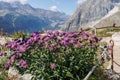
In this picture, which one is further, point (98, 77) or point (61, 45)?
point (98, 77)

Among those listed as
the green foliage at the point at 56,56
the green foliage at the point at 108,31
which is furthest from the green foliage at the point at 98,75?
the green foliage at the point at 108,31

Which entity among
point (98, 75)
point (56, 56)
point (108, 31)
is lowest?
point (98, 75)

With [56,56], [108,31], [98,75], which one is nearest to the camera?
[56,56]

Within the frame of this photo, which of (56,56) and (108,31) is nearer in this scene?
(56,56)

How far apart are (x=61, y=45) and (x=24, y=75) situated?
1.56 metres

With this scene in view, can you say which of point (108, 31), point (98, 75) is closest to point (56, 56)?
point (98, 75)

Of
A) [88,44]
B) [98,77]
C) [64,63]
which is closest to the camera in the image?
[64,63]

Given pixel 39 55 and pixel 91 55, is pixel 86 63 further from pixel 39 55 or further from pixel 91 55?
pixel 39 55

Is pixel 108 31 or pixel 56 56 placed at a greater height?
pixel 56 56

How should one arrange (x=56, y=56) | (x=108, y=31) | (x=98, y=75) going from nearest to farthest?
(x=56, y=56) < (x=98, y=75) < (x=108, y=31)

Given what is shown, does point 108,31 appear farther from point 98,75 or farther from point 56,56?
point 56,56

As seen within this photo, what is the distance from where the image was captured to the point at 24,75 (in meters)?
9.15

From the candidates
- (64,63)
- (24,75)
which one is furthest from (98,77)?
(24,75)

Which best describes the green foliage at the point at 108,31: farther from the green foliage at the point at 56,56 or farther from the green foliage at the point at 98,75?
the green foliage at the point at 56,56
